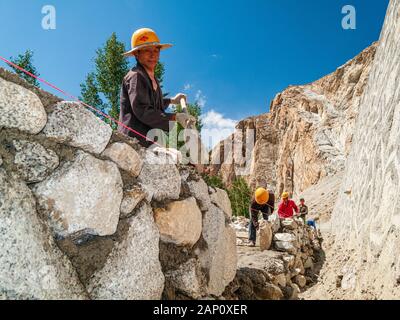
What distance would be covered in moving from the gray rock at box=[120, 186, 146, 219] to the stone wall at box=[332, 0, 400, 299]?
2.14 metres

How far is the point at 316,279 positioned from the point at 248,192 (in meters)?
29.8

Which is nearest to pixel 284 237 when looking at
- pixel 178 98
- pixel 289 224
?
pixel 289 224

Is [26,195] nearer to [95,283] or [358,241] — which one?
[95,283]

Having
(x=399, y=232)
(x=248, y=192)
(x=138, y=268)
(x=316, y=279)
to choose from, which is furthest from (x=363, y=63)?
(x=138, y=268)

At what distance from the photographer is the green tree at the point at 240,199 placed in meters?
32.3

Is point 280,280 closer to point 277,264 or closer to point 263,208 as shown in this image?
point 277,264

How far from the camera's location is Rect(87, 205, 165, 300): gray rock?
1518mm

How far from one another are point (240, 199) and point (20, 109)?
3386cm

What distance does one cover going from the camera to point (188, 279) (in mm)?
2088

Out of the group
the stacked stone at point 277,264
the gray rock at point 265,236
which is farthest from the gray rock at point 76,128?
the gray rock at point 265,236

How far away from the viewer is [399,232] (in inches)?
110

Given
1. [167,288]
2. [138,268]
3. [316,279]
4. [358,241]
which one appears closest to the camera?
[138,268]

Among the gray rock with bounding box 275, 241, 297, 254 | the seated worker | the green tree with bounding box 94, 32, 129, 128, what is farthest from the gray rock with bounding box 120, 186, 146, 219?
the green tree with bounding box 94, 32, 129, 128

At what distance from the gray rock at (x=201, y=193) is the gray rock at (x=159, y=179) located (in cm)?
25
